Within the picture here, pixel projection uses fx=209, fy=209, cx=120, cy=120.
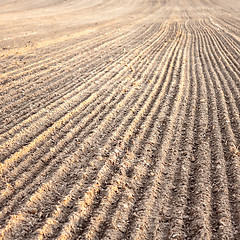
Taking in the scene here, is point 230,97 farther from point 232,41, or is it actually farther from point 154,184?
point 232,41

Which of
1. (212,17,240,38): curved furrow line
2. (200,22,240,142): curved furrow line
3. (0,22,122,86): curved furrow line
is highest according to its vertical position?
(212,17,240,38): curved furrow line

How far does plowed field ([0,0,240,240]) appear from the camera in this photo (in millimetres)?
3203

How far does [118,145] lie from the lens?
4727 millimetres

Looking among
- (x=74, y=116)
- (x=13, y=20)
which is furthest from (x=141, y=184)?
(x=13, y=20)

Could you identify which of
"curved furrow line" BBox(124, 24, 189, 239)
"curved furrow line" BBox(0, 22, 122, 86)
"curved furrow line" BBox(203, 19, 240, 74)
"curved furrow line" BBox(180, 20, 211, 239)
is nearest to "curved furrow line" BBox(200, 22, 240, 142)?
"curved furrow line" BBox(203, 19, 240, 74)

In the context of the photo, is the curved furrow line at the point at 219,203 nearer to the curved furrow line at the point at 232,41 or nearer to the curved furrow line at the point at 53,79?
the curved furrow line at the point at 53,79

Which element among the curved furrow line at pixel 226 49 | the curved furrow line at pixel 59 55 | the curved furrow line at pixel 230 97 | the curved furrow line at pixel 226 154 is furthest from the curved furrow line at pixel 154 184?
the curved furrow line at pixel 59 55

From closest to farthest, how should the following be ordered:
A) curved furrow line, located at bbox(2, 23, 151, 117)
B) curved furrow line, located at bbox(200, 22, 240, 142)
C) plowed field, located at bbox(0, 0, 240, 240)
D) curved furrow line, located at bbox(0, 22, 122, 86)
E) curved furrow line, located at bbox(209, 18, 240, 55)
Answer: plowed field, located at bbox(0, 0, 240, 240)
curved furrow line, located at bbox(200, 22, 240, 142)
curved furrow line, located at bbox(2, 23, 151, 117)
curved furrow line, located at bbox(0, 22, 122, 86)
curved furrow line, located at bbox(209, 18, 240, 55)

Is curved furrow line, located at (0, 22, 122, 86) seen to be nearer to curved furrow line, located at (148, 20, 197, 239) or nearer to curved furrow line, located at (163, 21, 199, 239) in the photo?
curved furrow line, located at (148, 20, 197, 239)

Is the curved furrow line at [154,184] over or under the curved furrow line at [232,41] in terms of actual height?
under

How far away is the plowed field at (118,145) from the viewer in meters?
3.20

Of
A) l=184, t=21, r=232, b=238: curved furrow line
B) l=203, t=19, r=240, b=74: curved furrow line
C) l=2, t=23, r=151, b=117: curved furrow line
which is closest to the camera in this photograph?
l=184, t=21, r=232, b=238: curved furrow line

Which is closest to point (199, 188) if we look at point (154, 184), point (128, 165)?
point (154, 184)

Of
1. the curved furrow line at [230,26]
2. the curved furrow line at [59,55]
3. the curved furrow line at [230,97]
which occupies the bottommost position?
the curved furrow line at [230,97]
